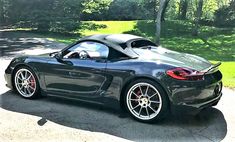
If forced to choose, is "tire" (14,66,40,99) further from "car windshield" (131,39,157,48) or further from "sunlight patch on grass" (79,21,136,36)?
"sunlight patch on grass" (79,21,136,36)

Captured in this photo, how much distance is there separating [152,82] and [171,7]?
36083 millimetres

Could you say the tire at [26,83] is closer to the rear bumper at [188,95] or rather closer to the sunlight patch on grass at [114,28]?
the rear bumper at [188,95]

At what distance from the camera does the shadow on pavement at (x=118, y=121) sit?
4.95 metres

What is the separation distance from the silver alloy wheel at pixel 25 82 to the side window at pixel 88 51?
844mm

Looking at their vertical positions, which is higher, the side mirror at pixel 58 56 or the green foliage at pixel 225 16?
the side mirror at pixel 58 56

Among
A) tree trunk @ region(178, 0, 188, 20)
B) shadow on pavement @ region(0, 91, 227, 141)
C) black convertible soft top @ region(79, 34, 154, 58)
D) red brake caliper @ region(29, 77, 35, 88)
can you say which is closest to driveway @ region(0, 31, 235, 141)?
shadow on pavement @ region(0, 91, 227, 141)

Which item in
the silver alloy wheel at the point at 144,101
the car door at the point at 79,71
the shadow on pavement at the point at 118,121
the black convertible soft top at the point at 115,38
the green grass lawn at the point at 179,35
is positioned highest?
the black convertible soft top at the point at 115,38

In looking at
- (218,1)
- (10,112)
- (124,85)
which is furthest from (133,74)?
(218,1)

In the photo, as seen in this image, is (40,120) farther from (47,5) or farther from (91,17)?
(91,17)

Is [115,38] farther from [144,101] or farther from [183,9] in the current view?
[183,9]

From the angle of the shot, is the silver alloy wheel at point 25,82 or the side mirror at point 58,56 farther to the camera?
the silver alloy wheel at point 25,82

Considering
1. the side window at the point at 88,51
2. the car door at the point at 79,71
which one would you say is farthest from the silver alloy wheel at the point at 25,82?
the side window at the point at 88,51

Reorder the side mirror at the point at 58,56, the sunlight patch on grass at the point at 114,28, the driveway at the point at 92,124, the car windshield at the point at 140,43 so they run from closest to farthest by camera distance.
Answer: the driveway at the point at 92,124 < the car windshield at the point at 140,43 < the side mirror at the point at 58,56 < the sunlight patch on grass at the point at 114,28

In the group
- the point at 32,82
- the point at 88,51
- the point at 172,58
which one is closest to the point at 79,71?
the point at 88,51
